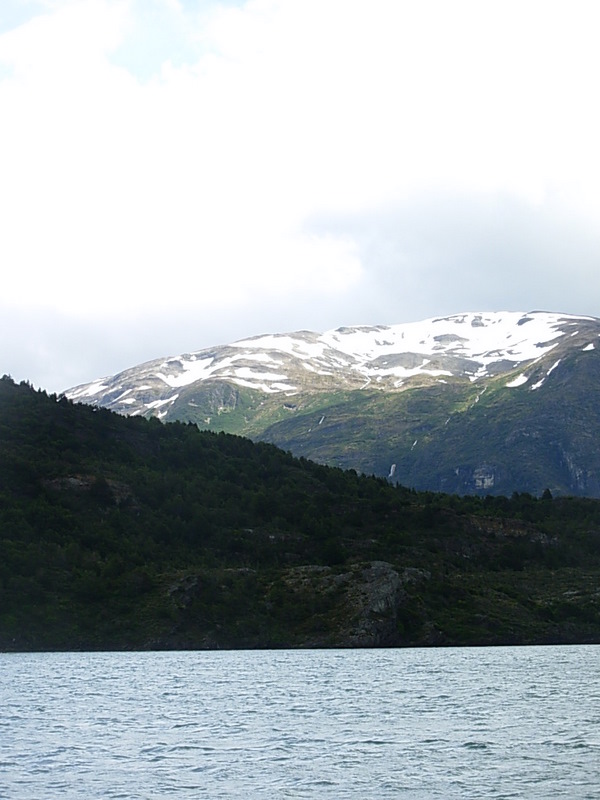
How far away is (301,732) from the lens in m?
75.6

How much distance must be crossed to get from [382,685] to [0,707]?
41.3 meters

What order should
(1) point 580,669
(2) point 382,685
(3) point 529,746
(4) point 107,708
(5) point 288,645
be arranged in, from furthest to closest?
(5) point 288,645
(1) point 580,669
(2) point 382,685
(4) point 107,708
(3) point 529,746

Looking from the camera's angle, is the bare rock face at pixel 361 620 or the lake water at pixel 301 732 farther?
the bare rock face at pixel 361 620

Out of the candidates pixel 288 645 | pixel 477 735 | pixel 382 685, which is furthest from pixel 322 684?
pixel 288 645

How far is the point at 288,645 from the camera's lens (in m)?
193

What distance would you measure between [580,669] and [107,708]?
6735 cm

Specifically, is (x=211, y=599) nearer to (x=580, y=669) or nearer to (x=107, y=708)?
Answer: (x=580, y=669)

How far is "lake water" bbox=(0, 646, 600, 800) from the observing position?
179 feet

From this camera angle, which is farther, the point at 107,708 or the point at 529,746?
the point at 107,708

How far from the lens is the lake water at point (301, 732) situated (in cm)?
5456

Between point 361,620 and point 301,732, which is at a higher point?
point 361,620

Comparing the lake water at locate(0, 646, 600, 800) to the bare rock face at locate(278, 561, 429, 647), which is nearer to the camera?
the lake water at locate(0, 646, 600, 800)

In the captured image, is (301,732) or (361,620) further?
(361,620)

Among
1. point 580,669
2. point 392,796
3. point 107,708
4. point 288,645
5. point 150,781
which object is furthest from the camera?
point 288,645
